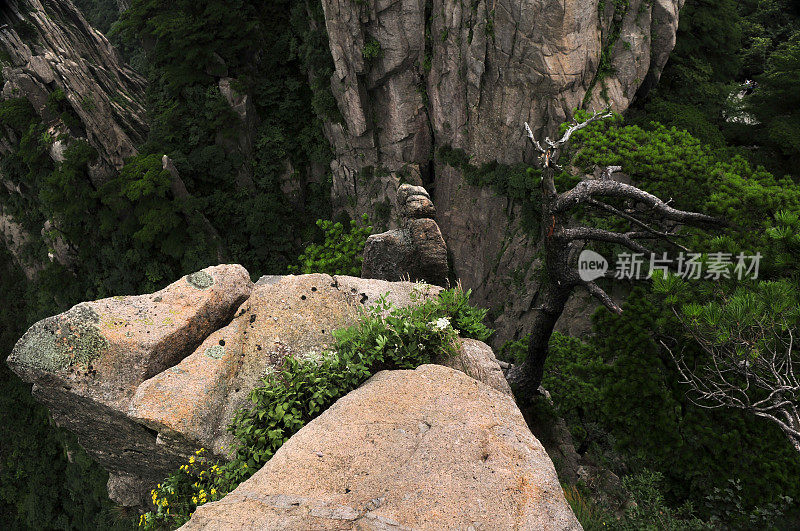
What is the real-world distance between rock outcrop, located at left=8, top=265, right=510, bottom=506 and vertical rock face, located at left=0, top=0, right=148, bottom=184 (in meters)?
19.1

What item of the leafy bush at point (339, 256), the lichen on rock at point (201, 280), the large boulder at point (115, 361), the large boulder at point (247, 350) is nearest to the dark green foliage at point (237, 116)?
the leafy bush at point (339, 256)

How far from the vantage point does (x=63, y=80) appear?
20.7m

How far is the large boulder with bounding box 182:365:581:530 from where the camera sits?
10.4 feet

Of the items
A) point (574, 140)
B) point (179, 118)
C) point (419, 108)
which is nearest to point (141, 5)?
point (179, 118)

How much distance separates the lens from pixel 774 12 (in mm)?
Result: 23188

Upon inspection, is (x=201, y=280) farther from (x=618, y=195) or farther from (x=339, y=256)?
(x=339, y=256)

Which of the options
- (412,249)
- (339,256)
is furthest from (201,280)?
(339,256)

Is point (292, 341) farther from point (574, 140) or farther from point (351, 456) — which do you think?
point (574, 140)

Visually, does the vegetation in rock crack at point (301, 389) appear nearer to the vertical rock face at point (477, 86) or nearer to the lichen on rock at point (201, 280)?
the lichen on rock at point (201, 280)

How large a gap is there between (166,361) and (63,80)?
2254 cm

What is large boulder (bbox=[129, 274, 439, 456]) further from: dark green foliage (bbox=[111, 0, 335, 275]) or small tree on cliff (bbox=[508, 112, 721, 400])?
dark green foliage (bbox=[111, 0, 335, 275])

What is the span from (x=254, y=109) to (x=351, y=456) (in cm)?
2560

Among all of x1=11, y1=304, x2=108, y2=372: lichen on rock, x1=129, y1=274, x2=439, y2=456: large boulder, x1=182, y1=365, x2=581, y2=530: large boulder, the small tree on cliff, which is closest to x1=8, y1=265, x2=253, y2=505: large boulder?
x1=11, y1=304, x2=108, y2=372: lichen on rock

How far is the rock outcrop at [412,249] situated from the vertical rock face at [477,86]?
1079 cm
